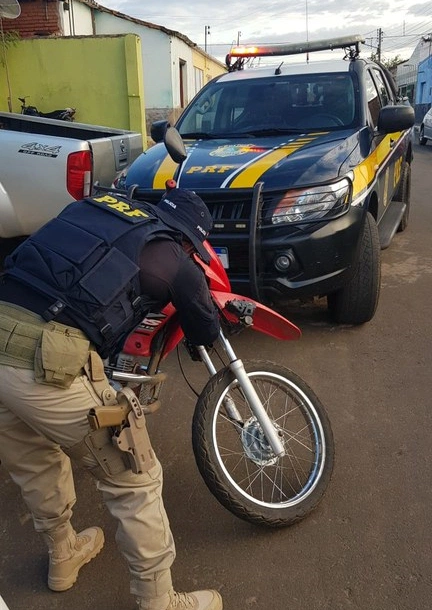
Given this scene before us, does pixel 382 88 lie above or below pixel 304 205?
above

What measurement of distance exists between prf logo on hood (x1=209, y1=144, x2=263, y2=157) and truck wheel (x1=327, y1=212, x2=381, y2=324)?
969 mm

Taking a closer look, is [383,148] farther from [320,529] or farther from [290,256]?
[320,529]

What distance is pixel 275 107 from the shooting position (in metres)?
5.20

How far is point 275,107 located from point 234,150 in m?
0.98

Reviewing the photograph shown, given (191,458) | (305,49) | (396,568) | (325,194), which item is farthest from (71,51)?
(396,568)

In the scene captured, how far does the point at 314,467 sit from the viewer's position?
8.76 feet

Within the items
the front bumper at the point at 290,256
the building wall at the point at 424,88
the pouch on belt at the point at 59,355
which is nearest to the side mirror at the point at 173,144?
the front bumper at the point at 290,256

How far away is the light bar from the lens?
574 centimetres

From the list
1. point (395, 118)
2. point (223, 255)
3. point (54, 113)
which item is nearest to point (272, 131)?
point (395, 118)

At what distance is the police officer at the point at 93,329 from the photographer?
5.93 feet

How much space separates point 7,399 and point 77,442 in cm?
26

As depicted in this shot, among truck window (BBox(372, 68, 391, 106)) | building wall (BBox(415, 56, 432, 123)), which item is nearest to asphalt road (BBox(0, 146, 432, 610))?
truck window (BBox(372, 68, 391, 106))

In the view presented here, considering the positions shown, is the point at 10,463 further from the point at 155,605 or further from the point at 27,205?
the point at 27,205

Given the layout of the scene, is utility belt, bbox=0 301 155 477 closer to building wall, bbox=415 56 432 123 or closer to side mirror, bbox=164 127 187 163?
side mirror, bbox=164 127 187 163
